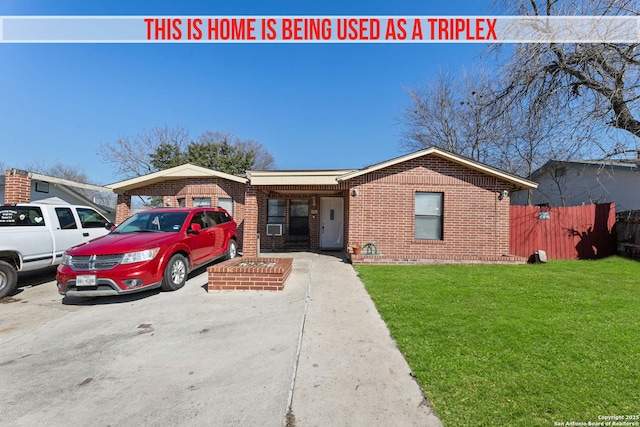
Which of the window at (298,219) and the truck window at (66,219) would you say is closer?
the truck window at (66,219)

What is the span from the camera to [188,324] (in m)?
4.17

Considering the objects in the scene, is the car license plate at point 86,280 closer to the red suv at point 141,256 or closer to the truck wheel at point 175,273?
the red suv at point 141,256

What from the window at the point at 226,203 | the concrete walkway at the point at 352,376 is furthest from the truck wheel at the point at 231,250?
the concrete walkway at the point at 352,376

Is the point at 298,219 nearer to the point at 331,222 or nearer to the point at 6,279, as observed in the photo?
the point at 331,222

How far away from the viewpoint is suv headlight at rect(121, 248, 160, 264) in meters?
5.14

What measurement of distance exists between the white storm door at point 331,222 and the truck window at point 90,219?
7.58 metres

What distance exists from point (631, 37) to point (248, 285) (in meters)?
12.9

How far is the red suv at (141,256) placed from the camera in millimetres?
5035

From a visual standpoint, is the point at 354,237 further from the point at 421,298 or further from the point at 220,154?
the point at 220,154

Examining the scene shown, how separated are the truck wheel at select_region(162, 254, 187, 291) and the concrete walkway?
2935 mm

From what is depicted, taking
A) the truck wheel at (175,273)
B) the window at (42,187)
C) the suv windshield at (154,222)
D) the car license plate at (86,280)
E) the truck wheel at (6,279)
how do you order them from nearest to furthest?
1. the car license plate at (86,280)
2. the truck wheel at (6,279)
3. the truck wheel at (175,273)
4. the suv windshield at (154,222)
5. the window at (42,187)

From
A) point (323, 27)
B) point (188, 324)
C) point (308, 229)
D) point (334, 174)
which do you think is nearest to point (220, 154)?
point (308, 229)

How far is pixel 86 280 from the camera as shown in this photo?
16.4 feet

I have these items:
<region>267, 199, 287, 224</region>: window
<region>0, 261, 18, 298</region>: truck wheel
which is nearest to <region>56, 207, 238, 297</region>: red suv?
<region>0, 261, 18, 298</region>: truck wheel
